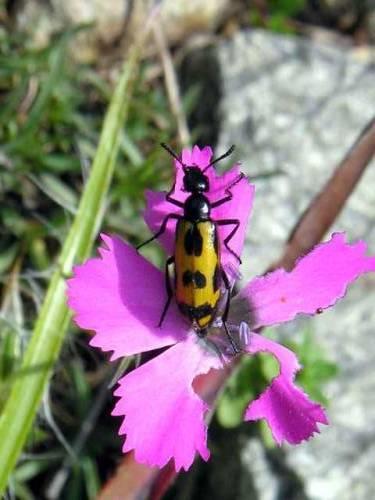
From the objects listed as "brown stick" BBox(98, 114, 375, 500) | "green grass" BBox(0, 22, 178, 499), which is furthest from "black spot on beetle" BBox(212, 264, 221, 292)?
"green grass" BBox(0, 22, 178, 499)

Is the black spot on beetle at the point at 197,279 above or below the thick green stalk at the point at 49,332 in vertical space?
below

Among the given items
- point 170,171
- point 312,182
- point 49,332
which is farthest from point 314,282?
point 312,182

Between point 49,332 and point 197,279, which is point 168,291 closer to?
point 197,279

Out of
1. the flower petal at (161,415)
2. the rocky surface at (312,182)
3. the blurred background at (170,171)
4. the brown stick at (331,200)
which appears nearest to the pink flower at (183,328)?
the flower petal at (161,415)

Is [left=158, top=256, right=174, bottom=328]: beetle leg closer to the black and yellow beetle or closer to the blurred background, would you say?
the black and yellow beetle

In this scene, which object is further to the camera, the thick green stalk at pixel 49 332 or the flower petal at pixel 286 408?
the thick green stalk at pixel 49 332

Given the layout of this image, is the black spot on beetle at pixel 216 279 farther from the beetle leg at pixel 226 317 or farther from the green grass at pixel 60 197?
the green grass at pixel 60 197
